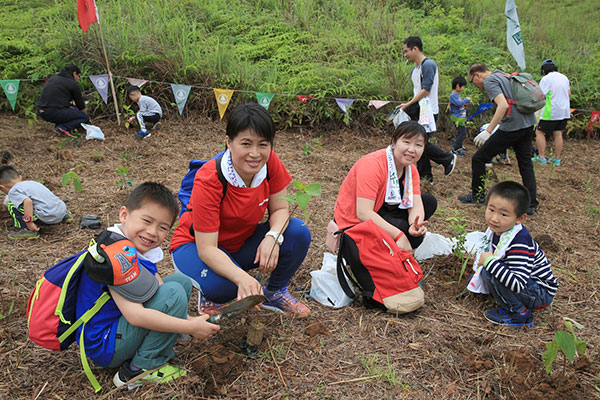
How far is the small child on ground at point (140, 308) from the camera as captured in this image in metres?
1.72

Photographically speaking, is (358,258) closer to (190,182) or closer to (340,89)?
(190,182)

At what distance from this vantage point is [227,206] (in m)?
2.22

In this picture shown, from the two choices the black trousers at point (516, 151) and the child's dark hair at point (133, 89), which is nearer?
the black trousers at point (516, 151)

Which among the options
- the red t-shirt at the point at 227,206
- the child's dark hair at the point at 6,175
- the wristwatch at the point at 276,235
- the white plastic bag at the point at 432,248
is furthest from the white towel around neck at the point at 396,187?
the child's dark hair at the point at 6,175

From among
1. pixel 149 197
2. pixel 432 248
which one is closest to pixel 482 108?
pixel 432 248

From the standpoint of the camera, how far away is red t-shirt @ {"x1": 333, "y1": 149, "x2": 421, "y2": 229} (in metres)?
2.81

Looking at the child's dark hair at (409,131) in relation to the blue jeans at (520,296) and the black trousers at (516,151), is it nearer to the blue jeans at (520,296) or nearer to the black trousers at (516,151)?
the blue jeans at (520,296)

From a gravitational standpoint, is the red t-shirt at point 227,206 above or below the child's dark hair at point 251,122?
below

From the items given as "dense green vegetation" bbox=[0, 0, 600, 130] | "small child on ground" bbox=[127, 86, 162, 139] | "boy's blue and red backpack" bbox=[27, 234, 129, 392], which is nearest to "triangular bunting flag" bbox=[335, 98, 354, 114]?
"dense green vegetation" bbox=[0, 0, 600, 130]

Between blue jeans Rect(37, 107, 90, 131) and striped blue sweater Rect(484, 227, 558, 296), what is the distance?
6198 mm

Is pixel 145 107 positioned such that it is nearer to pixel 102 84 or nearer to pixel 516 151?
pixel 102 84

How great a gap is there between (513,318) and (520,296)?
6.1 inches

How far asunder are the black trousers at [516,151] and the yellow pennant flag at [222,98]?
3.90 metres

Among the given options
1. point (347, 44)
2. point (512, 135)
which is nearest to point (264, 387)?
point (512, 135)
